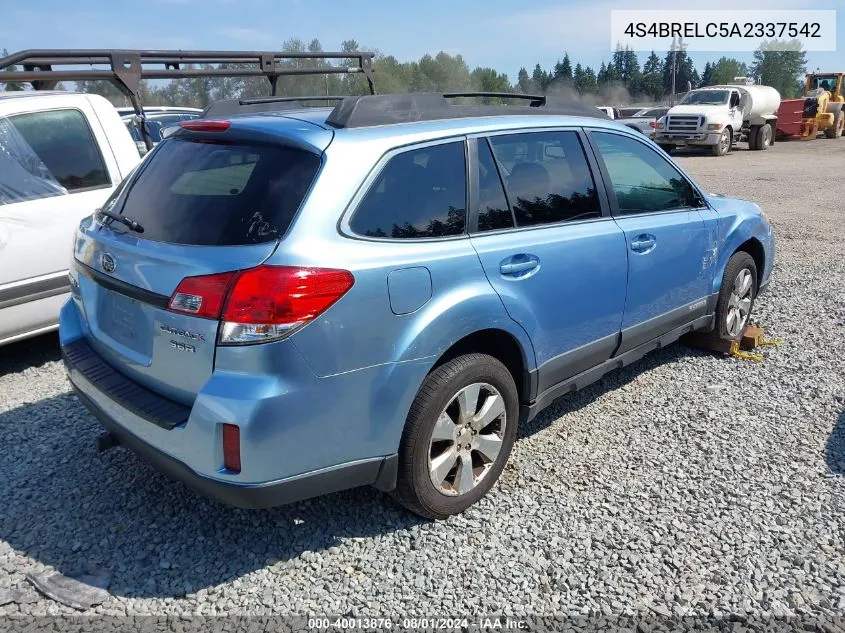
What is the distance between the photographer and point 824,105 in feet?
112

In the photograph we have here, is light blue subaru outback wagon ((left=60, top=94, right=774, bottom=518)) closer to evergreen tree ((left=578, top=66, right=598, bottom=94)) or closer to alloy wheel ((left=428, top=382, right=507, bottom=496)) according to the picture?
alloy wheel ((left=428, top=382, right=507, bottom=496))

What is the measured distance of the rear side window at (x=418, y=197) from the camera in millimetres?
2729

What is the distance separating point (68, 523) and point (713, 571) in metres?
2.80

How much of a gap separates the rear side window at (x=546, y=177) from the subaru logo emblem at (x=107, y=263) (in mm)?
1774

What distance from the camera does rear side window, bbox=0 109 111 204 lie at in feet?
15.3

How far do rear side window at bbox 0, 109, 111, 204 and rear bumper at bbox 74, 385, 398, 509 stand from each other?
8.59 ft

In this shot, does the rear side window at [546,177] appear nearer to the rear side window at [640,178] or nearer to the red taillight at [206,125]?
the rear side window at [640,178]

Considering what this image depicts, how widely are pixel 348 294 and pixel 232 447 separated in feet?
2.23

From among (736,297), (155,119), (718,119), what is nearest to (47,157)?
(155,119)

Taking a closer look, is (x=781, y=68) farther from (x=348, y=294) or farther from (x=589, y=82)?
(x=348, y=294)

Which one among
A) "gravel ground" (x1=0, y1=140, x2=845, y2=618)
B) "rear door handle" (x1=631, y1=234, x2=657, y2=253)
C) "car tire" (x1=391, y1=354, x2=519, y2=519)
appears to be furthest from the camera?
"rear door handle" (x1=631, y1=234, x2=657, y2=253)

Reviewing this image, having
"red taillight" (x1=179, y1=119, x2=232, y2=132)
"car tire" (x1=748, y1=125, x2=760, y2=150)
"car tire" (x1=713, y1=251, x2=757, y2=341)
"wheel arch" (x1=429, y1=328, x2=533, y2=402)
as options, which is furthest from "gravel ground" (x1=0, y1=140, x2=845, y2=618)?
"car tire" (x1=748, y1=125, x2=760, y2=150)

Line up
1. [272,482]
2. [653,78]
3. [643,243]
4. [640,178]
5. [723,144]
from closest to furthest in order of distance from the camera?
[272,482], [643,243], [640,178], [723,144], [653,78]

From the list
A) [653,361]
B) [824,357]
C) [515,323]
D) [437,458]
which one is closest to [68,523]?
[437,458]
